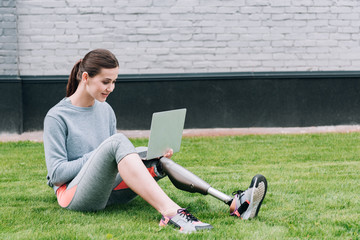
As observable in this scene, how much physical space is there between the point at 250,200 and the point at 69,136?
4.31 feet

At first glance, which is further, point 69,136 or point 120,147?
point 69,136

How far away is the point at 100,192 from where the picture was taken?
342cm

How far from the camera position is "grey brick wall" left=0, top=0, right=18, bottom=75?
352 inches

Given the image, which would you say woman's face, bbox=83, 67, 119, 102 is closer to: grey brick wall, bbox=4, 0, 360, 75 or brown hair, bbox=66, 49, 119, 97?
brown hair, bbox=66, 49, 119, 97

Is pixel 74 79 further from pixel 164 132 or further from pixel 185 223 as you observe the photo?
pixel 185 223

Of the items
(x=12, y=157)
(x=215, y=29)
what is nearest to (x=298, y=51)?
(x=215, y=29)

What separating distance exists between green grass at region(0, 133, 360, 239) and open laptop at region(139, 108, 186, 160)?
1.55 ft

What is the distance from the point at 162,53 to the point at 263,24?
1945 mm

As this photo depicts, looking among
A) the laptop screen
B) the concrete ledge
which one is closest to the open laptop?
the laptop screen

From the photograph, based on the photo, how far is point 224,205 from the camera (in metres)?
3.87

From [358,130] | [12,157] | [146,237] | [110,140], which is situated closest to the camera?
[146,237]

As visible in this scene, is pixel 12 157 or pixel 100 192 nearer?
pixel 100 192

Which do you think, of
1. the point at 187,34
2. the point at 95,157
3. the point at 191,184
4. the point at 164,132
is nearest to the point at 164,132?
the point at 164,132

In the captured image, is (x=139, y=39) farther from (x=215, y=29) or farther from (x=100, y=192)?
(x=100, y=192)
